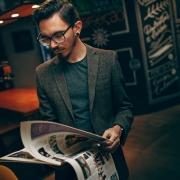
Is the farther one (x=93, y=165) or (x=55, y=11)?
(x=55, y=11)

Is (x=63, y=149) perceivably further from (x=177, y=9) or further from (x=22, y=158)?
(x=177, y=9)

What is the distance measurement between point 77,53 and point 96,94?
286 millimetres

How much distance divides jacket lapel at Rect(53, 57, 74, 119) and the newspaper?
0.83 ft

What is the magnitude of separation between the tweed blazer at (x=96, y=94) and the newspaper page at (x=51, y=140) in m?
0.25

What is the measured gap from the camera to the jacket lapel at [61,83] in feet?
4.65

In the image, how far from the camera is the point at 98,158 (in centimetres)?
119

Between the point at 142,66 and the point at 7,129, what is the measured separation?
2.87 metres

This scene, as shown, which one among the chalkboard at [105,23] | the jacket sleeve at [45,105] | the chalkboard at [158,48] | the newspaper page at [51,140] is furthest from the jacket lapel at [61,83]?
the chalkboard at [158,48]

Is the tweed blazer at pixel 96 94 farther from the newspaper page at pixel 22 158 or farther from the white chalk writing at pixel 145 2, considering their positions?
the white chalk writing at pixel 145 2

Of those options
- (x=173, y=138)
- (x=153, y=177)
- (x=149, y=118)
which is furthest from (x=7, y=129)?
(x=149, y=118)

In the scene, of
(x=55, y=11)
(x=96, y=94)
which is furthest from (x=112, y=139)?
(x=55, y=11)

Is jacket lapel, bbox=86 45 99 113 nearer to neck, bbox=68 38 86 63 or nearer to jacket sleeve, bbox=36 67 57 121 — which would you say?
neck, bbox=68 38 86 63

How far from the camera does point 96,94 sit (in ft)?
4.70

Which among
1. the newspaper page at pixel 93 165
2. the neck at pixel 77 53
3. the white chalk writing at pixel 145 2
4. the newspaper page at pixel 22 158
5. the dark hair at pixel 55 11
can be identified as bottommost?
the newspaper page at pixel 93 165
